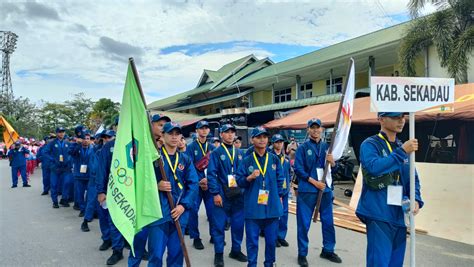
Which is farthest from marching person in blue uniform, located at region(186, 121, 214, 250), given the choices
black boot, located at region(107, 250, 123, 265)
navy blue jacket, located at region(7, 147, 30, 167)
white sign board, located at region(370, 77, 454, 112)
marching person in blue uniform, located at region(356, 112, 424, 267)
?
navy blue jacket, located at region(7, 147, 30, 167)

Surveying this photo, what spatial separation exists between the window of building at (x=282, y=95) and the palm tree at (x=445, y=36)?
41.5 feet

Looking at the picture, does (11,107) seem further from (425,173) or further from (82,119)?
(425,173)

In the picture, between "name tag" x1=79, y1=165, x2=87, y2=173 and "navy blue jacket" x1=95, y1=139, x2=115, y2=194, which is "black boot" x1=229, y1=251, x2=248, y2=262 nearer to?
"navy blue jacket" x1=95, y1=139, x2=115, y2=194

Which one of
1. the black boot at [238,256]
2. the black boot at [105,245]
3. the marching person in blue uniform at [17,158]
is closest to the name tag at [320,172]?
the black boot at [238,256]

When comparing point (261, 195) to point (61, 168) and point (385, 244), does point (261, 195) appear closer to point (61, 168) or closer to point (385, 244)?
point (385, 244)

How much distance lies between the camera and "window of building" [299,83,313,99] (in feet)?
75.7

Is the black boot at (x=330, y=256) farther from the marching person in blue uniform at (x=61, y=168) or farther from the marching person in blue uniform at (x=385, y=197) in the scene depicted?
the marching person in blue uniform at (x=61, y=168)

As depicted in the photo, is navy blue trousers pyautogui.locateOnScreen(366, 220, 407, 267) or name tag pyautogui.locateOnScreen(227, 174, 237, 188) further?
name tag pyautogui.locateOnScreen(227, 174, 237, 188)

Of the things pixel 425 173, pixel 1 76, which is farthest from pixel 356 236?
pixel 1 76

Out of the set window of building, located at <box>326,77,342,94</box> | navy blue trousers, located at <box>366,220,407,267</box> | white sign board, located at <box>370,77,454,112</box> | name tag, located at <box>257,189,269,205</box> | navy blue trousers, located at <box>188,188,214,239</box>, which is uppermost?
window of building, located at <box>326,77,342,94</box>

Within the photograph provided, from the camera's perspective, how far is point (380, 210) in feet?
10.1

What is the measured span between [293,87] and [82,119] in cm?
3777

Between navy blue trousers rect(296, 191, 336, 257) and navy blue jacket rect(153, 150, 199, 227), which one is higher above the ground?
navy blue jacket rect(153, 150, 199, 227)

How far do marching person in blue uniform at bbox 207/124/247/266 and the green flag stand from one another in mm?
1655
